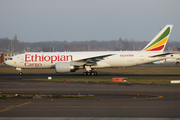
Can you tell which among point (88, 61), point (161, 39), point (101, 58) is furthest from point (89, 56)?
point (161, 39)

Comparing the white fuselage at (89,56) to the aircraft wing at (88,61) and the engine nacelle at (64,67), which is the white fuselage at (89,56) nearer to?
the aircraft wing at (88,61)

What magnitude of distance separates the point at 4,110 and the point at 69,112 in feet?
12.4

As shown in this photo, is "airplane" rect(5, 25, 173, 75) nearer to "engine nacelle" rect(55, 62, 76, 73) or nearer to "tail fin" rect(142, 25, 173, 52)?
"tail fin" rect(142, 25, 173, 52)

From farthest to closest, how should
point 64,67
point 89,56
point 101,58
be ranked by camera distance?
point 89,56, point 101,58, point 64,67

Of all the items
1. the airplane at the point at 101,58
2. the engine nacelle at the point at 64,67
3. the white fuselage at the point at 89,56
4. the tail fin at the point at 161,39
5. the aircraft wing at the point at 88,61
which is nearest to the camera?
the engine nacelle at the point at 64,67

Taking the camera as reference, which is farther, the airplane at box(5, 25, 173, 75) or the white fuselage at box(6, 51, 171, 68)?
the white fuselage at box(6, 51, 171, 68)

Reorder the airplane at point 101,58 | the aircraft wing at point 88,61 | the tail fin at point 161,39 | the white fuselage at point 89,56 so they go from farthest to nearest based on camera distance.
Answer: the tail fin at point 161,39
the white fuselage at point 89,56
the airplane at point 101,58
the aircraft wing at point 88,61

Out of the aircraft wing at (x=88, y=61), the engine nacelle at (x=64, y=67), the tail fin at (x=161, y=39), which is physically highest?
the tail fin at (x=161, y=39)

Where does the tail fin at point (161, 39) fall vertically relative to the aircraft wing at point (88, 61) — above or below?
above

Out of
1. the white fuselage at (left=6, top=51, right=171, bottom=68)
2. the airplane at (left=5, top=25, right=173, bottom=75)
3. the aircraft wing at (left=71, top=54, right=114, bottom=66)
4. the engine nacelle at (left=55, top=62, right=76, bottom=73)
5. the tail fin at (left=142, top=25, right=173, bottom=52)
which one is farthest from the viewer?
the tail fin at (left=142, top=25, right=173, bottom=52)

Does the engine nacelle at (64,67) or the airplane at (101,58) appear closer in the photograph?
the engine nacelle at (64,67)

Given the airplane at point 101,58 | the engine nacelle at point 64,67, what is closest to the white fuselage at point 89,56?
the airplane at point 101,58

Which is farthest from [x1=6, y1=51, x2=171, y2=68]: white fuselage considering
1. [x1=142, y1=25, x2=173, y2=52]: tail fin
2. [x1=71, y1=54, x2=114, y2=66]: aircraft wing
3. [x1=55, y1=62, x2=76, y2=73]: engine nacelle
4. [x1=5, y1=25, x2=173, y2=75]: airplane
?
[x1=55, y1=62, x2=76, y2=73]: engine nacelle

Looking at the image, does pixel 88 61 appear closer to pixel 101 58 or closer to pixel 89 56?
pixel 89 56
